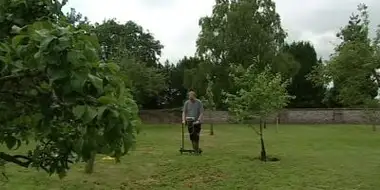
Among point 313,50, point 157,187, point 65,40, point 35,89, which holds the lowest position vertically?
point 157,187

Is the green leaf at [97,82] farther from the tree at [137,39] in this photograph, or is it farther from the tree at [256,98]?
the tree at [137,39]

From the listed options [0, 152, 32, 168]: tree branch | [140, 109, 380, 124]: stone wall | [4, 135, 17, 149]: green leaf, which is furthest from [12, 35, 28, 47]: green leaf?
[140, 109, 380, 124]: stone wall

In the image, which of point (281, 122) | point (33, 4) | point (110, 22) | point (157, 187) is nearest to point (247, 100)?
point (157, 187)

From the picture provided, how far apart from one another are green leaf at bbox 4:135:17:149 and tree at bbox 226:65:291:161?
Answer: 11.5m

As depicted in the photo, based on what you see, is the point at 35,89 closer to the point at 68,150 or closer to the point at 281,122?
the point at 68,150

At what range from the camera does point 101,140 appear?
214cm

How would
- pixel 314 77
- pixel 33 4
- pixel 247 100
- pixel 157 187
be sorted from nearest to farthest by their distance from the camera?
1. pixel 33 4
2. pixel 157 187
3. pixel 247 100
4. pixel 314 77

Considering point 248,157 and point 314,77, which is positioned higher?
point 314,77

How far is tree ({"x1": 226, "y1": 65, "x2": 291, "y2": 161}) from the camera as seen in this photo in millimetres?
14227

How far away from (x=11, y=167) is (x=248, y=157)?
6236 millimetres

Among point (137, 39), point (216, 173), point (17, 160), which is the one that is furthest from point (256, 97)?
point (137, 39)

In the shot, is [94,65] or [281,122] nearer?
[94,65]

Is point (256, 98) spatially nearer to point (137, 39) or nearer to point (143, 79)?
point (143, 79)

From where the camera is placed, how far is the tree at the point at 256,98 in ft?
46.7
